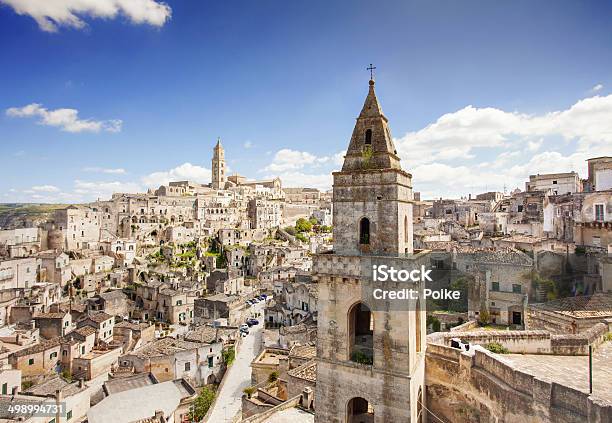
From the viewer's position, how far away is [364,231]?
1230 cm

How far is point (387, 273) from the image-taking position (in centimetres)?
1145

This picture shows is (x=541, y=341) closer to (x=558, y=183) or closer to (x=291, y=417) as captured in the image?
(x=291, y=417)

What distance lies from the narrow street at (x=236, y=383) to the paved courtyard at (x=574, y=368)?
1658 cm

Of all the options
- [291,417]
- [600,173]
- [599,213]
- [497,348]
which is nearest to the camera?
[497,348]

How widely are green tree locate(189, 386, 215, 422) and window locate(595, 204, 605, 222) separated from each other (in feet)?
103

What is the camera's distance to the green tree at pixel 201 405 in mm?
23797

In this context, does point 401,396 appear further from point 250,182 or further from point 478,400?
point 250,182

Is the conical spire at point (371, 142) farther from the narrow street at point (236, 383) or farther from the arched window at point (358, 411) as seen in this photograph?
the narrow street at point (236, 383)

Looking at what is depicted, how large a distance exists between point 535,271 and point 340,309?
21793 millimetres

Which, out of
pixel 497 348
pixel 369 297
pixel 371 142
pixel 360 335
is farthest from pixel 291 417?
pixel 371 142

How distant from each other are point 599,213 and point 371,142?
27.3 metres

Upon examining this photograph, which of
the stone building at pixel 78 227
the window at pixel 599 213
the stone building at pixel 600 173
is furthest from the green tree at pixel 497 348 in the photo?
the stone building at pixel 78 227

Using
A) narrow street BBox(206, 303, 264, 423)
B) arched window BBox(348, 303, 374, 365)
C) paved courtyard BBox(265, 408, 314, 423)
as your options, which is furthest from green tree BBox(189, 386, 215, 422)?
arched window BBox(348, 303, 374, 365)

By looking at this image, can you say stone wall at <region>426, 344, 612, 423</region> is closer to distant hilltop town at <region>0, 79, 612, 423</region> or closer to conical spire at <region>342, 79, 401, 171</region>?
distant hilltop town at <region>0, 79, 612, 423</region>
